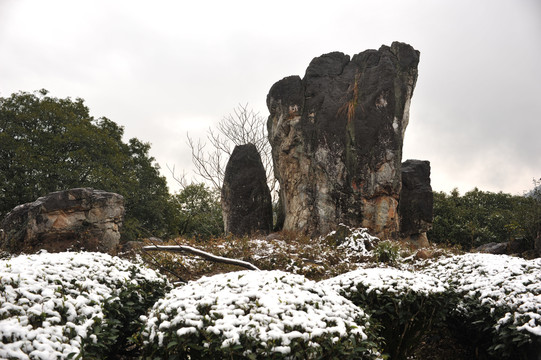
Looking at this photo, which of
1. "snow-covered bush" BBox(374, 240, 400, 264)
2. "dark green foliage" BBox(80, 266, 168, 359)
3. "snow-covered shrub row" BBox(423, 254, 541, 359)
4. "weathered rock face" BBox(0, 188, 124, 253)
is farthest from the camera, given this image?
"weathered rock face" BBox(0, 188, 124, 253)

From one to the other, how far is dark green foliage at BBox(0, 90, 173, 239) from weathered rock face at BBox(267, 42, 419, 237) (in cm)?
901

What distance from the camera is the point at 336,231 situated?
12867mm

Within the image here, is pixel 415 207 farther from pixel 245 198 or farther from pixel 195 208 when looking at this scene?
pixel 195 208

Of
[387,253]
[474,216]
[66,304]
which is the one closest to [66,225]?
[387,253]

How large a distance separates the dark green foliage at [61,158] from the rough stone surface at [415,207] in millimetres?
12548

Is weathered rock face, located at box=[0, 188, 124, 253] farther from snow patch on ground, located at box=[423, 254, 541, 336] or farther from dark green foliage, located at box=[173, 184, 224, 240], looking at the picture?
dark green foliage, located at box=[173, 184, 224, 240]

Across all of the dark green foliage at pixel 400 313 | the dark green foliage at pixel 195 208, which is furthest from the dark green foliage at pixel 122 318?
the dark green foliage at pixel 195 208

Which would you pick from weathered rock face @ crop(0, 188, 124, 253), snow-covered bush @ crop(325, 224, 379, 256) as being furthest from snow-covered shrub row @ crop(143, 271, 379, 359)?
weathered rock face @ crop(0, 188, 124, 253)

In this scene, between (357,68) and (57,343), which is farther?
(357,68)

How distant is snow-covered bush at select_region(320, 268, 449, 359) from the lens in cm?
416

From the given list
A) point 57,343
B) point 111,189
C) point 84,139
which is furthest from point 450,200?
point 57,343

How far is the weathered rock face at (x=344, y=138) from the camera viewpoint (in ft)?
45.4

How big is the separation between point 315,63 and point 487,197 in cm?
1465

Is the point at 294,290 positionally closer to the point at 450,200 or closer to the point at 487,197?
the point at 450,200
